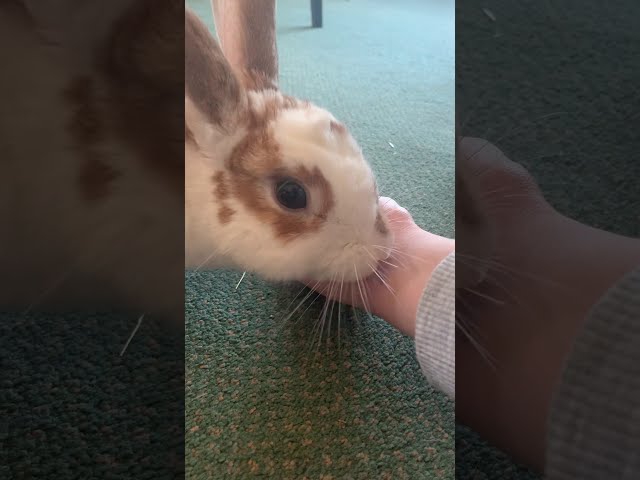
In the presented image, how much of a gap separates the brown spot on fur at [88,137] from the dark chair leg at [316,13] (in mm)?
249

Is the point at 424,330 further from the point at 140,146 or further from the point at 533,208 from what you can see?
the point at 140,146

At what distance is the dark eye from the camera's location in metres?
0.57

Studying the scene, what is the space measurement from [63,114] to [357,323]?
16.8 inches

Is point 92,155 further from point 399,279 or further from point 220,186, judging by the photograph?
point 399,279

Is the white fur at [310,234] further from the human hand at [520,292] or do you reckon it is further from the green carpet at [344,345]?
the human hand at [520,292]

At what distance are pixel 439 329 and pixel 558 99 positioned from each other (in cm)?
20

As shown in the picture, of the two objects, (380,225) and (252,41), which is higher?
(252,41)

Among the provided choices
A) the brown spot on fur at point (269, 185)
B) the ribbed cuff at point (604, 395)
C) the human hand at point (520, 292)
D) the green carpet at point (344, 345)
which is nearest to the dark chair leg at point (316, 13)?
the green carpet at point (344, 345)

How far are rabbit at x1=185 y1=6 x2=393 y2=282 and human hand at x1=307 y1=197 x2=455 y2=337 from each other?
1 centimetres

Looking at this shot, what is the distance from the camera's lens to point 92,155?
0.29 metres

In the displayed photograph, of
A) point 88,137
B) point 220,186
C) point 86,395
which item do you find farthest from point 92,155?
point 220,186

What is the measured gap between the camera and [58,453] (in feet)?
1.04

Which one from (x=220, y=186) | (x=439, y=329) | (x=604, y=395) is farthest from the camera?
(x=220, y=186)

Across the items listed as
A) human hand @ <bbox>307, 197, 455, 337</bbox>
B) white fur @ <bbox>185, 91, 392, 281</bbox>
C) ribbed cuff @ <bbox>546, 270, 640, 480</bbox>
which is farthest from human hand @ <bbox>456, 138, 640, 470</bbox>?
white fur @ <bbox>185, 91, 392, 281</bbox>
